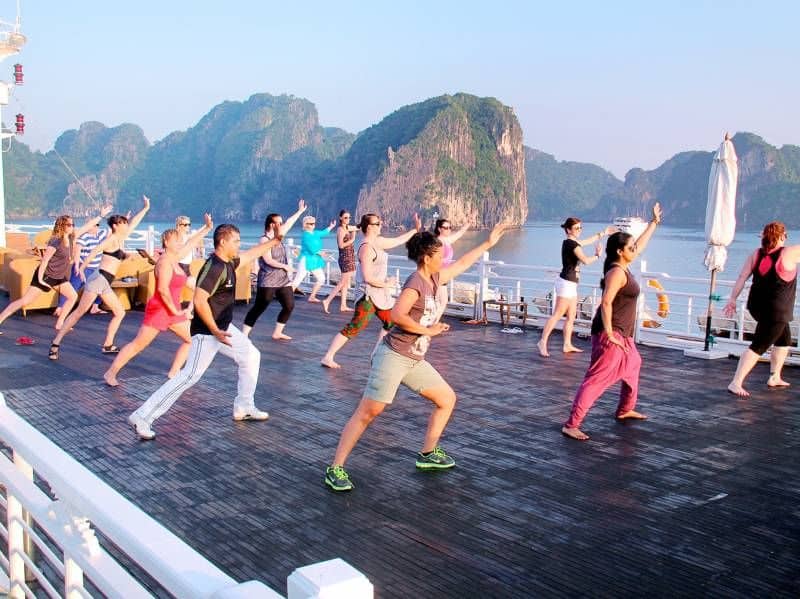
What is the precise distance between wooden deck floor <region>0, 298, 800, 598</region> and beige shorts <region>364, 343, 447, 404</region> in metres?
0.59

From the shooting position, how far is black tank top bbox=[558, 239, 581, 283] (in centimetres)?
870

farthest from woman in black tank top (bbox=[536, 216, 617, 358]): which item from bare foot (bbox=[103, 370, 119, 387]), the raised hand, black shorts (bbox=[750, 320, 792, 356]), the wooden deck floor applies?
bare foot (bbox=[103, 370, 119, 387])

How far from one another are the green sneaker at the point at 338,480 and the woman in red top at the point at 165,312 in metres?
2.77

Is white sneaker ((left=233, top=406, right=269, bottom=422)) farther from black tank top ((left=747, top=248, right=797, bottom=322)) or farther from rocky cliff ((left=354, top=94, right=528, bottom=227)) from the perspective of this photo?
rocky cliff ((left=354, top=94, right=528, bottom=227))

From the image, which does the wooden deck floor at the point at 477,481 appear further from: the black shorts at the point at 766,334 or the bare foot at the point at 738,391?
the black shorts at the point at 766,334

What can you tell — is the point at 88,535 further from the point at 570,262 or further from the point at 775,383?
the point at 570,262

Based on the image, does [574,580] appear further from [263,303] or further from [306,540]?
[263,303]

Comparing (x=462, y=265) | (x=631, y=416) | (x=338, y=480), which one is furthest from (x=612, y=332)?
(x=338, y=480)

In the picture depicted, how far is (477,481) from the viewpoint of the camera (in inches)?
192

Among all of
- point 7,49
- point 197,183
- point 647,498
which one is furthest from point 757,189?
point 647,498

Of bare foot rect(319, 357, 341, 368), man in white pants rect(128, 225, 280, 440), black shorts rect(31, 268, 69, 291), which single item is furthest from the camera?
black shorts rect(31, 268, 69, 291)

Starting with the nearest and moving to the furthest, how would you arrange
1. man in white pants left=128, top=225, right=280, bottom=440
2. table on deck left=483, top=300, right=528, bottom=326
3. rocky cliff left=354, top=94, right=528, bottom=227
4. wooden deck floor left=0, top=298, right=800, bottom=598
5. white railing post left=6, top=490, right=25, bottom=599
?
white railing post left=6, top=490, right=25, bottom=599 < wooden deck floor left=0, top=298, right=800, bottom=598 < man in white pants left=128, top=225, right=280, bottom=440 < table on deck left=483, top=300, right=528, bottom=326 < rocky cliff left=354, top=94, right=528, bottom=227

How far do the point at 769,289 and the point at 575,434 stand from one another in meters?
2.54

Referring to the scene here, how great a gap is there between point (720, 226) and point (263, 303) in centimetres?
518
